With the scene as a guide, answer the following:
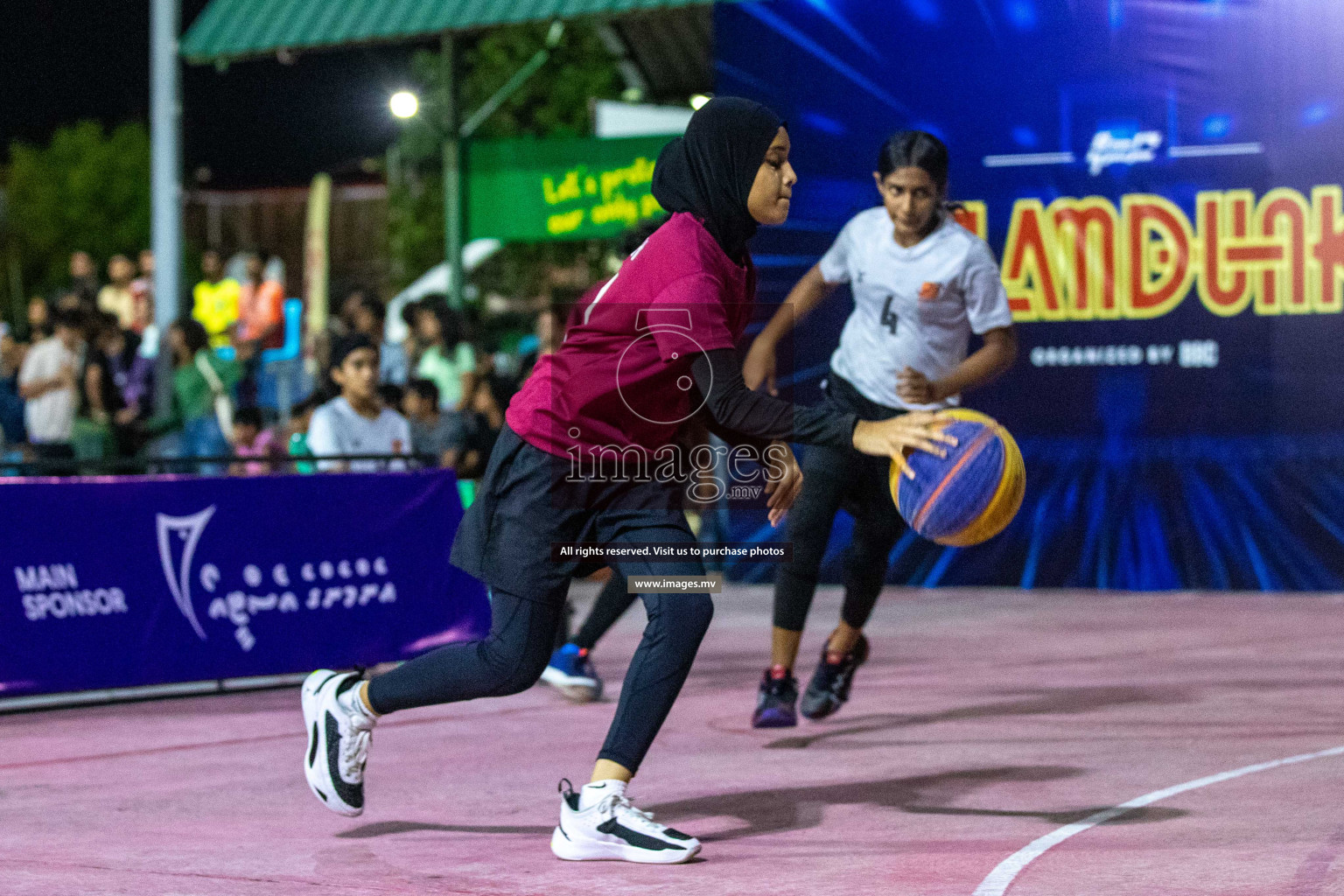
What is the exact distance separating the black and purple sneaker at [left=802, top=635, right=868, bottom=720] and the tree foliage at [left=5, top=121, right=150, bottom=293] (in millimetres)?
73446

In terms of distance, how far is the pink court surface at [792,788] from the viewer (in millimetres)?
4879

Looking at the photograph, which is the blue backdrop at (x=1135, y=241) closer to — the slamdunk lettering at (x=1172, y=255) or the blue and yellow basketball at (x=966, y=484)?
the slamdunk lettering at (x=1172, y=255)

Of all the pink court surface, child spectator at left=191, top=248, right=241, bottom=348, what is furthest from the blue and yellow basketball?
child spectator at left=191, top=248, right=241, bottom=348

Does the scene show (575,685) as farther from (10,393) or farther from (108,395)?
(10,393)

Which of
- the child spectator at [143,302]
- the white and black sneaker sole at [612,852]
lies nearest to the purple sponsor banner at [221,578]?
the white and black sneaker sole at [612,852]

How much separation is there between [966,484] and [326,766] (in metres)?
2.04

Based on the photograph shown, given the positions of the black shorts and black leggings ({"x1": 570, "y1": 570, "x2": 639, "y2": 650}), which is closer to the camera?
the black shorts

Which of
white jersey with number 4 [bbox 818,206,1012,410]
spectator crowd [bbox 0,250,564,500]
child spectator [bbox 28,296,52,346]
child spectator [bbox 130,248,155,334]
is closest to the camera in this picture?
white jersey with number 4 [bbox 818,206,1012,410]

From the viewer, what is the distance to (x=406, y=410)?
11.6 metres

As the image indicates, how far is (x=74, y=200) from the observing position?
3039 inches

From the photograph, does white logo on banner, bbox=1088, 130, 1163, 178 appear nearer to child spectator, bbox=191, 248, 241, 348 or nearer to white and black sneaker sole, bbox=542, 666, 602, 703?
white and black sneaker sole, bbox=542, 666, 602, 703

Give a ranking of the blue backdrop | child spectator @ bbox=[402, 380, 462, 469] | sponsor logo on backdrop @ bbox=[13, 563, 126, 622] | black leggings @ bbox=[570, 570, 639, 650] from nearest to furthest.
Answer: sponsor logo on backdrop @ bbox=[13, 563, 126, 622] → black leggings @ bbox=[570, 570, 639, 650] → child spectator @ bbox=[402, 380, 462, 469] → the blue backdrop

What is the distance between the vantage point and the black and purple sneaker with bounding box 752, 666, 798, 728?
23.4 feet

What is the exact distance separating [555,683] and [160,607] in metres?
1.84
